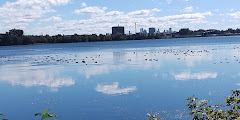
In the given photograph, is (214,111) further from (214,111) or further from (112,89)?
(112,89)

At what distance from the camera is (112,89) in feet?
79.6

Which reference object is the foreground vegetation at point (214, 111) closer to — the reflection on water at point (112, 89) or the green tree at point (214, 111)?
the green tree at point (214, 111)

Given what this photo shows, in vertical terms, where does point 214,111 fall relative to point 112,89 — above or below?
above

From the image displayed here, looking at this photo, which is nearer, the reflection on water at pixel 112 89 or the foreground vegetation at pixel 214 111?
the foreground vegetation at pixel 214 111

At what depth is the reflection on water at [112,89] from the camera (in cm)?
2307

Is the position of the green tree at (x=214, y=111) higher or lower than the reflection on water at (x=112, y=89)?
higher

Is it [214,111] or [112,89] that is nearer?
[214,111]

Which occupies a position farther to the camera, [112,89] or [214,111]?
[112,89]

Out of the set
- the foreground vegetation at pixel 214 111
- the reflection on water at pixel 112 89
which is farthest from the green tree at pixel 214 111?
the reflection on water at pixel 112 89

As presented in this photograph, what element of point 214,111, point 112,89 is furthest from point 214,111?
point 112,89

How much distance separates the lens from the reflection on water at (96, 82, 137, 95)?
23.1 meters

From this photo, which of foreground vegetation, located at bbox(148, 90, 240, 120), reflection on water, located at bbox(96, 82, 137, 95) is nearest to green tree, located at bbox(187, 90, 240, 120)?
foreground vegetation, located at bbox(148, 90, 240, 120)

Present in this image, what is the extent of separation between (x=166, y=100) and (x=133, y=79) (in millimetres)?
9559

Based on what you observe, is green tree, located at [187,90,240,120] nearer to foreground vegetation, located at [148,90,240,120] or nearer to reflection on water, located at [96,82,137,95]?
foreground vegetation, located at [148,90,240,120]
